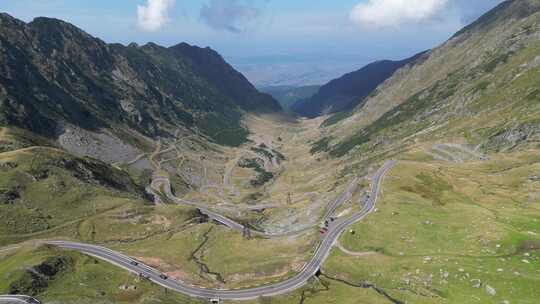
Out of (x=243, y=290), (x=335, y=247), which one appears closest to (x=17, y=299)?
(x=243, y=290)

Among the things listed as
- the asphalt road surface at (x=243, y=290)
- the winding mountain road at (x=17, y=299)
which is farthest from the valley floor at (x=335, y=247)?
the winding mountain road at (x=17, y=299)

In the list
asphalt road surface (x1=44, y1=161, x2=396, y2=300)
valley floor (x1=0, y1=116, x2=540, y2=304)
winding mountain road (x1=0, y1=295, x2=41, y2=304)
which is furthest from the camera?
asphalt road surface (x1=44, y1=161, x2=396, y2=300)

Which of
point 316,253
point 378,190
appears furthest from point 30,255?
point 378,190

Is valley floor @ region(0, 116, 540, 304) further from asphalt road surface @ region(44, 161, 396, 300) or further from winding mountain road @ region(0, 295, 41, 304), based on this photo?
winding mountain road @ region(0, 295, 41, 304)

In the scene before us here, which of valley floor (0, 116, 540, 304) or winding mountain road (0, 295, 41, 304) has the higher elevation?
winding mountain road (0, 295, 41, 304)

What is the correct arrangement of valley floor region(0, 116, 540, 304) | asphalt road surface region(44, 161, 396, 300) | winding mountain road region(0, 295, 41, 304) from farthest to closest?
asphalt road surface region(44, 161, 396, 300) → valley floor region(0, 116, 540, 304) → winding mountain road region(0, 295, 41, 304)

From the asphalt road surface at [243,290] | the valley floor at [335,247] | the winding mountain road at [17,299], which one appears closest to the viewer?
the winding mountain road at [17,299]

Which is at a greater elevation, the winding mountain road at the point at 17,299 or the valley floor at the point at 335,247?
the winding mountain road at the point at 17,299

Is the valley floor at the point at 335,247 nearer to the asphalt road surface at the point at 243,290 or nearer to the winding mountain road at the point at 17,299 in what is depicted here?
the asphalt road surface at the point at 243,290

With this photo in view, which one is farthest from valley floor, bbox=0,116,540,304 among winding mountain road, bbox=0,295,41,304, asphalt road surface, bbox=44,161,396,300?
→ winding mountain road, bbox=0,295,41,304
